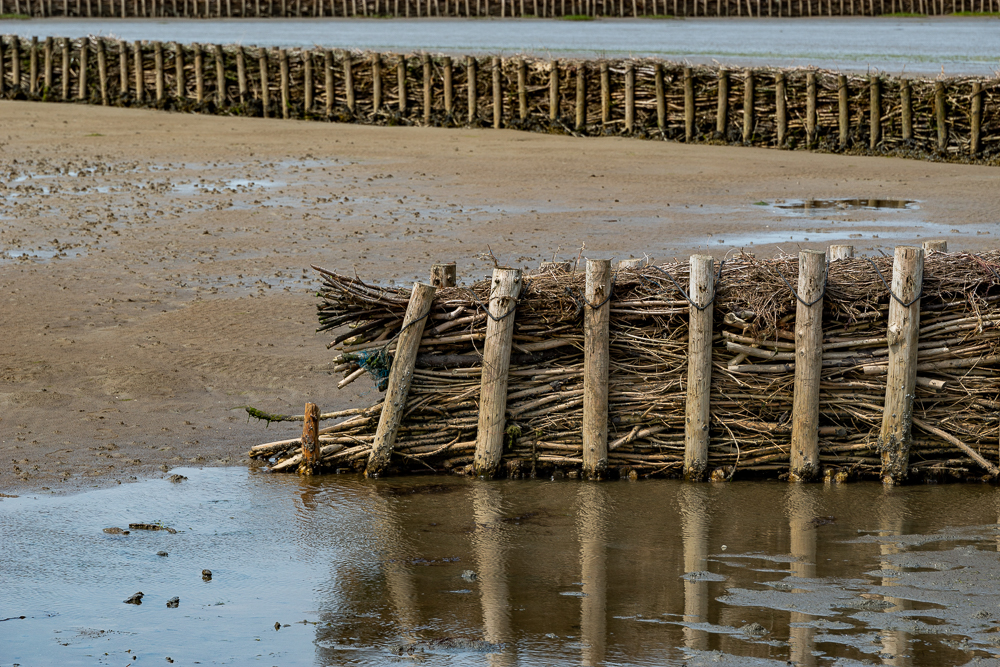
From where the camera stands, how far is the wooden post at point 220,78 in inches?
1083

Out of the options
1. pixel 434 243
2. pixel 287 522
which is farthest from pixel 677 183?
pixel 287 522

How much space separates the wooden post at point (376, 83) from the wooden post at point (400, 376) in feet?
63.8

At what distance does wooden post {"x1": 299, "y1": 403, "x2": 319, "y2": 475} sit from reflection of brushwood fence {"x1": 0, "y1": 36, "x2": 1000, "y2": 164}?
54.9ft

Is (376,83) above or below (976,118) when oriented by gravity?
above

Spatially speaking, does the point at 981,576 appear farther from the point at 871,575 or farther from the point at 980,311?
the point at 980,311

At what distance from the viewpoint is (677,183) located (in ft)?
60.1

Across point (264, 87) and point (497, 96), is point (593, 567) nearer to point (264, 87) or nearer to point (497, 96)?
point (497, 96)

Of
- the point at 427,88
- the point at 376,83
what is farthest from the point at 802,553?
the point at 376,83

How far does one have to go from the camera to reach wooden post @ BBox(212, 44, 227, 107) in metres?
27.5

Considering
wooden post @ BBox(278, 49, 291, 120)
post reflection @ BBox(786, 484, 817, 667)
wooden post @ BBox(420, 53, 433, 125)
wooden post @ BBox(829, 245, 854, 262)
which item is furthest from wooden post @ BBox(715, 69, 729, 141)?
post reflection @ BBox(786, 484, 817, 667)

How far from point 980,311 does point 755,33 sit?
171ft

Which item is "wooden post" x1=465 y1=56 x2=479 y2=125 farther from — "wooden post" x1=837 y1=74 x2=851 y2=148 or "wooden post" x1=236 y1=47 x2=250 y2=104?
"wooden post" x1=837 y1=74 x2=851 y2=148

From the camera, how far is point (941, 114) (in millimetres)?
21062

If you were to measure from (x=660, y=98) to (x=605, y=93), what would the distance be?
3.88ft
